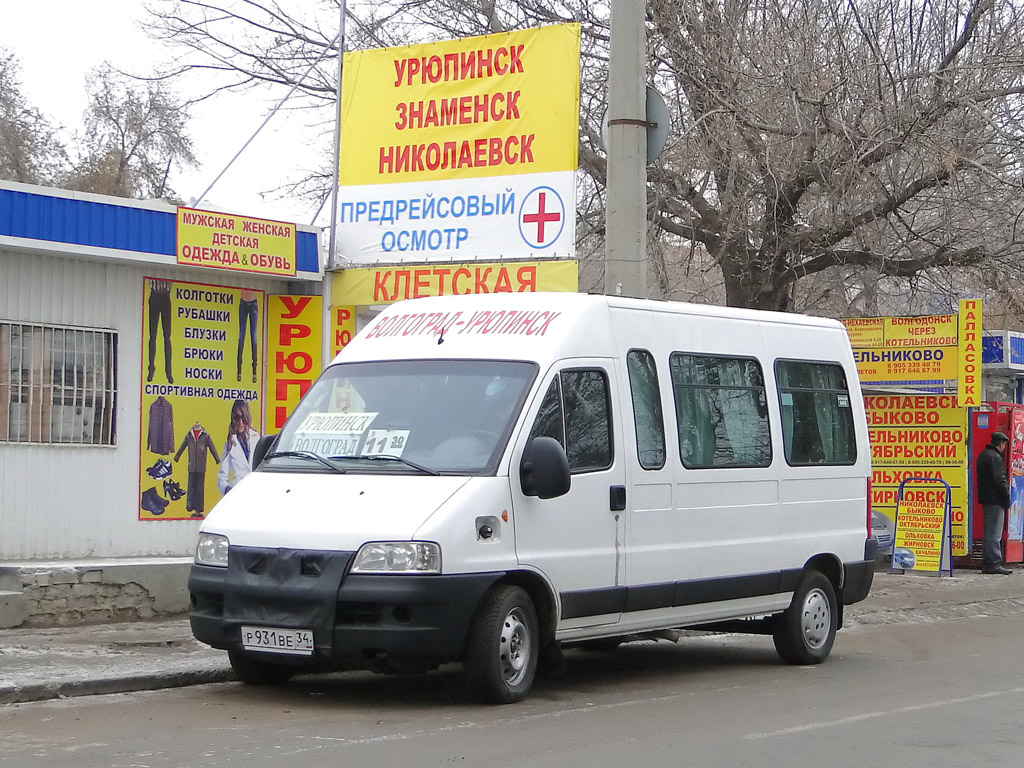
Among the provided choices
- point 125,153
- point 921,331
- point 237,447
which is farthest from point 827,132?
point 125,153

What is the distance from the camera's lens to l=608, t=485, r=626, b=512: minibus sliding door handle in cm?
912

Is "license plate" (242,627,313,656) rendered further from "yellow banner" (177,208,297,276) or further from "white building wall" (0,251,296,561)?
"yellow banner" (177,208,297,276)

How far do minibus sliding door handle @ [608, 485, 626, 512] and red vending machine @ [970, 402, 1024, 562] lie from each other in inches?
465

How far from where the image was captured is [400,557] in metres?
7.97

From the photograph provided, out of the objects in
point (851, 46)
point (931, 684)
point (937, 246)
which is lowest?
point (931, 684)

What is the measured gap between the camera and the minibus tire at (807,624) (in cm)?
1090

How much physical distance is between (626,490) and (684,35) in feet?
33.3

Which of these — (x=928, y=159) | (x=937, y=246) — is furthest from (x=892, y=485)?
(x=928, y=159)

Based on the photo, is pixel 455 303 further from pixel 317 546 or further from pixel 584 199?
pixel 584 199

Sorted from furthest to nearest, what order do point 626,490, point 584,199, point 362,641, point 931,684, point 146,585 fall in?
point 584,199
point 146,585
point 931,684
point 626,490
point 362,641

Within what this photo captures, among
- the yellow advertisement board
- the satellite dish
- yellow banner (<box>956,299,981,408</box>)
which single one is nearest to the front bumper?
the satellite dish

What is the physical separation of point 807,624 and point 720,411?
1.94 metres

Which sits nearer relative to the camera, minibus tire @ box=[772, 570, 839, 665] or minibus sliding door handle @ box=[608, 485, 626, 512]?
minibus sliding door handle @ box=[608, 485, 626, 512]

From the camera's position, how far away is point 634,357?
31.4 feet
